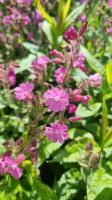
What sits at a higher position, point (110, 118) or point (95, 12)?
point (95, 12)

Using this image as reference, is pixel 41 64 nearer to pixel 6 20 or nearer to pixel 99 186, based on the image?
pixel 99 186

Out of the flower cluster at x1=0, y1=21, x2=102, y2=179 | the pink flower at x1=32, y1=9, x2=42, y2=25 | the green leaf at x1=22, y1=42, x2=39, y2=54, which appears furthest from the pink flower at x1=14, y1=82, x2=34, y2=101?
the pink flower at x1=32, y1=9, x2=42, y2=25

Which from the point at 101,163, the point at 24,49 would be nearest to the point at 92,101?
the point at 101,163

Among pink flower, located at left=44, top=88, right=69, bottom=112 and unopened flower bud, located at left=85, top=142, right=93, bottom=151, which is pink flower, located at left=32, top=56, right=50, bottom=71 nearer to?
pink flower, located at left=44, top=88, right=69, bottom=112

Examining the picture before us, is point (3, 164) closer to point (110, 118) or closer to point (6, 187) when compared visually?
point (6, 187)

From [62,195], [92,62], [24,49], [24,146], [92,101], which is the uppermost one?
[24,49]

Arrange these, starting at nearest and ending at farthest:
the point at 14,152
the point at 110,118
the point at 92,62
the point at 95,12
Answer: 1. the point at 14,152
2. the point at 110,118
3. the point at 92,62
4. the point at 95,12
